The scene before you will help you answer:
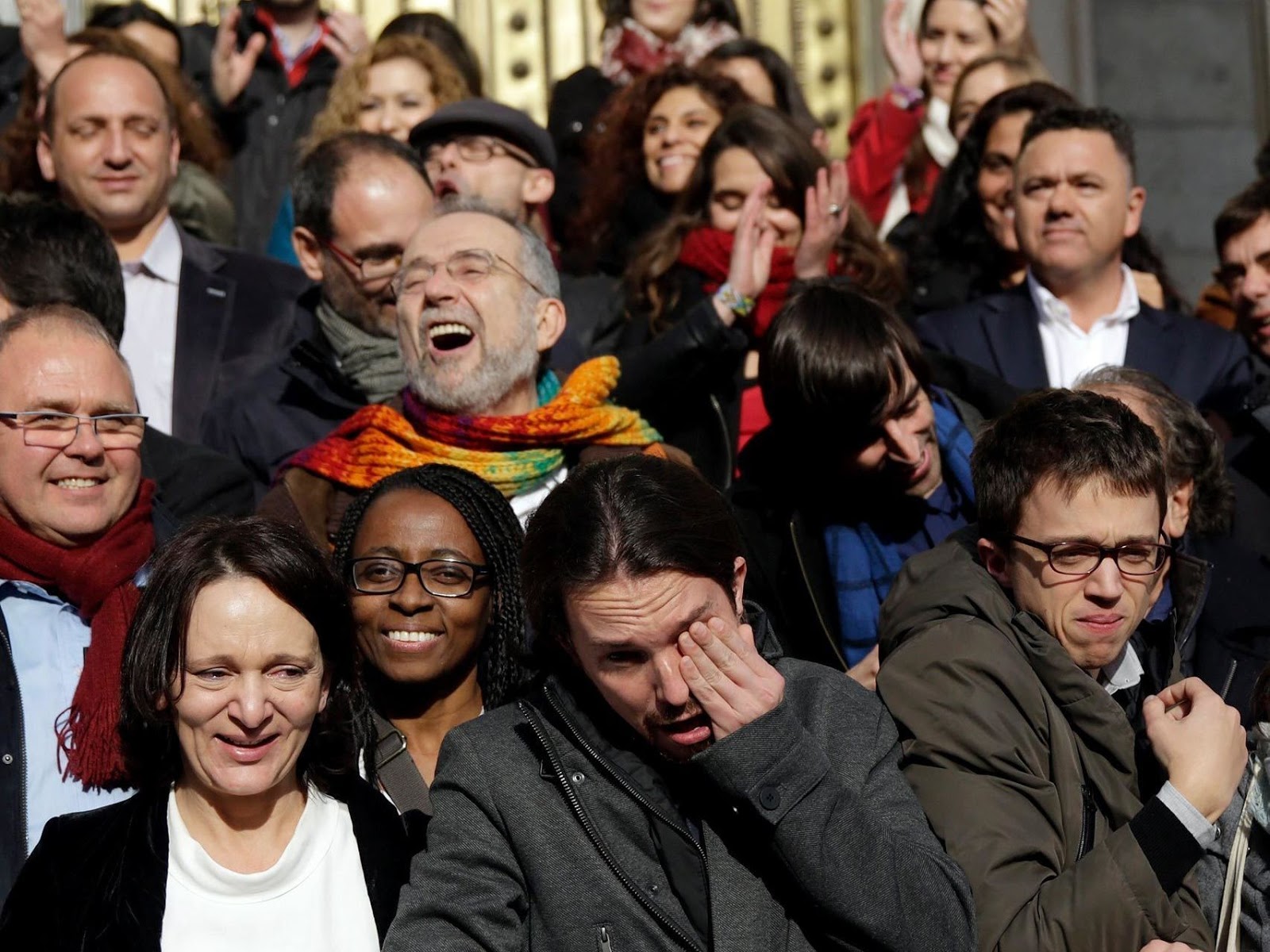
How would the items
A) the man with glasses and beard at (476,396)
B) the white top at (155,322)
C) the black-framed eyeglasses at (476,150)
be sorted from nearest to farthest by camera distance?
the man with glasses and beard at (476,396), the white top at (155,322), the black-framed eyeglasses at (476,150)

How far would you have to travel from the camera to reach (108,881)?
12.8ft

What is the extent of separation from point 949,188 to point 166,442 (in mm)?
3126

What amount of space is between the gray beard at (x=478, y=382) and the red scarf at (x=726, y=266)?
981 mm

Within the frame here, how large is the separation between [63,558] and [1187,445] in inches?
104

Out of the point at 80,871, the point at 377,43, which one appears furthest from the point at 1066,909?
the point at 377,43

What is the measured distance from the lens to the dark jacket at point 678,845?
3.60m

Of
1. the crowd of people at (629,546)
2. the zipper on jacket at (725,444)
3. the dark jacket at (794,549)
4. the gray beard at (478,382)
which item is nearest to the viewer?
the crowd of people at (629,546)

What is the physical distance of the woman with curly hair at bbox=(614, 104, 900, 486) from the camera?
6.05 m

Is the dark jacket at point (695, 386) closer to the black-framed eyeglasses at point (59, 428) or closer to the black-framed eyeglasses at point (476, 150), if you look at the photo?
the black-framed eyeglasses at point (476, 150)

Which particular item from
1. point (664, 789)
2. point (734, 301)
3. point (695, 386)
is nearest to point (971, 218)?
point (734, 301)

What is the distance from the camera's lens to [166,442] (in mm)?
5387

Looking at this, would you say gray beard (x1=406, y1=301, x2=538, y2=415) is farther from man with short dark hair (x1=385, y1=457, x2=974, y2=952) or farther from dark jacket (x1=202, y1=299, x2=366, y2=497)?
man with short dark hair (x1=385, y1=457, x2=974, y2=952)

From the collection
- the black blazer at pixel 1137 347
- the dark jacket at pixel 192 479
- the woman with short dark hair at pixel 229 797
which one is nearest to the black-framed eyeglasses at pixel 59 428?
the dark jacket at pixel 192 479

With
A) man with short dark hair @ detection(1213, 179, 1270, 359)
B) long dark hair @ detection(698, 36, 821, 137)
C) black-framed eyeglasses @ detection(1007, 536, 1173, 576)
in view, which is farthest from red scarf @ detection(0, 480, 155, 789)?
long dark hair @ detection(698, 36, 821, 137)
